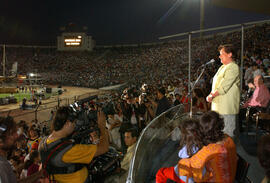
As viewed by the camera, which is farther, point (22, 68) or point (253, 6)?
point (22, 68)

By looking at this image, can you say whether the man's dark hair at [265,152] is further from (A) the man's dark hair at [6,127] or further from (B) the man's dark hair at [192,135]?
(A) the man's dark hair at [6,127]

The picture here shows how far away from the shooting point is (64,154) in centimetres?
194

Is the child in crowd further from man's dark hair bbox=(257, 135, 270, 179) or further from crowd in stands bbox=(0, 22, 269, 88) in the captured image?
crowd in stands bbox=(0, 22, 269, 88)

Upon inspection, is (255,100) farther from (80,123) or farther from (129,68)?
(129,68)

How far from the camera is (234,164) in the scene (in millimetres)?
1888

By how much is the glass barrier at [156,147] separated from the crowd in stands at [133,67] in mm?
635

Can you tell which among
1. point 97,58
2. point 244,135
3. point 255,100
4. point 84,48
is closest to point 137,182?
point 244,135

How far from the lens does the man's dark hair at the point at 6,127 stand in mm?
1823

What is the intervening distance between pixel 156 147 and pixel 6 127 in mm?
2234

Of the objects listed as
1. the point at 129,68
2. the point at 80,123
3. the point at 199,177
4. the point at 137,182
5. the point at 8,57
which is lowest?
the point at 137,182

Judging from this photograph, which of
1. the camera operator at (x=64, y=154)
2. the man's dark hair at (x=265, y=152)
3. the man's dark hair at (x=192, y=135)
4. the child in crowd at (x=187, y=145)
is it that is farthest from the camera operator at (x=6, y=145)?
the man's dark hair at (x=265, y=152)

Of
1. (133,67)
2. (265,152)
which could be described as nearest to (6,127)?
(265,152)

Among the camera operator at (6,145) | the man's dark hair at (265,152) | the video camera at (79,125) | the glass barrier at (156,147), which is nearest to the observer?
the man's dark hair at (265,152)

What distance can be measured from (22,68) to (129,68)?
25174 mm
